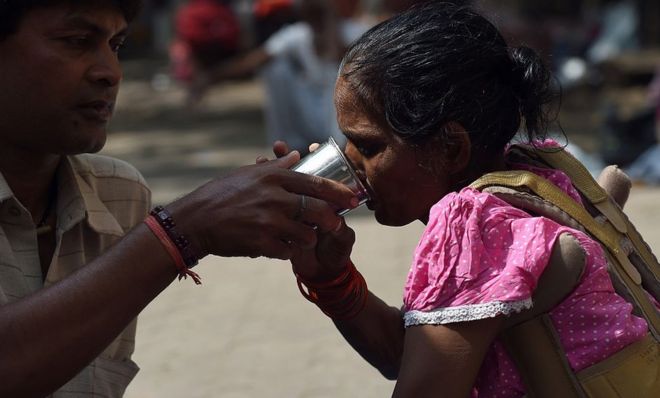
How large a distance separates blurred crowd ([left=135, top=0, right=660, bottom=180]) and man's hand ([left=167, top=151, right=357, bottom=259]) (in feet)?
2.16

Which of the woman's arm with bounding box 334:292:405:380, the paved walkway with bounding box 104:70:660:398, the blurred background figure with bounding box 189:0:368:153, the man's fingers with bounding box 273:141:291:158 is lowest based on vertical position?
the blurred background figure with bounding box 189:0:368:153

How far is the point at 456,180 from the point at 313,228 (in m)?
0.38

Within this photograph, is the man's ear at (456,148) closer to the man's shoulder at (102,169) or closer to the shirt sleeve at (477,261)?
the shirt sleeve at (477,261)

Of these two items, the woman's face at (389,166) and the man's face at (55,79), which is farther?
Result: the man's face at (55,79)

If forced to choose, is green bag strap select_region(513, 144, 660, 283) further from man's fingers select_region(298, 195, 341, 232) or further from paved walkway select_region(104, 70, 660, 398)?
paved walkway select_region(104, 70, 660, 398)

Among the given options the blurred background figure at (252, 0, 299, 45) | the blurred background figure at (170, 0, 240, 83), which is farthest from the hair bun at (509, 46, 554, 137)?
the blurred background figure at (170, 0, 240, 83)

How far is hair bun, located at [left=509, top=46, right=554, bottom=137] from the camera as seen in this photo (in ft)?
7.72

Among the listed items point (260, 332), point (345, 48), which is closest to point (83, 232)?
point (260, 332)

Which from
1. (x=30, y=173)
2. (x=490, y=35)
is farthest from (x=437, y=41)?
(x=30, y=173)

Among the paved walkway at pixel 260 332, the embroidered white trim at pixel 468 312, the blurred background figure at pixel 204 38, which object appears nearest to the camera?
the embroidered white trim at pixel 468 312

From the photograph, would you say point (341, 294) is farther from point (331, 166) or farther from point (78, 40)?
point (78, 40)

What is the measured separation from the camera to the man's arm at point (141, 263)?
6.86 feet

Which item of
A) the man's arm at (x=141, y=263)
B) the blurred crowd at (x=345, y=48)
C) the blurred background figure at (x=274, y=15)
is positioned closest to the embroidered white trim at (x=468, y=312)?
the man's arm at (x=141, y=263)

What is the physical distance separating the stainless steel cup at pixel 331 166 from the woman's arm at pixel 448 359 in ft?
1.07
